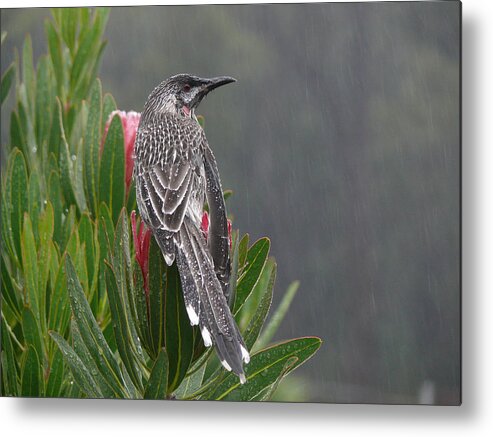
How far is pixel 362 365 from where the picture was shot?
2.05 metres

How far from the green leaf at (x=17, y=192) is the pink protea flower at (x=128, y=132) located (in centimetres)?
22

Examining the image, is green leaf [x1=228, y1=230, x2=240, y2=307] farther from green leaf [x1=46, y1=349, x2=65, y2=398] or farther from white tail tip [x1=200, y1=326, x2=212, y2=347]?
green leaf [x1=46, y1=349, x2=65, y2=398]

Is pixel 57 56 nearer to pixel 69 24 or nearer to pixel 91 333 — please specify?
pixel 69 24

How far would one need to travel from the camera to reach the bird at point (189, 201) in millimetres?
A: 1975

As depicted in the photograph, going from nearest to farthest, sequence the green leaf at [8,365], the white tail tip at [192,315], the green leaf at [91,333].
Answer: the white tail tip at [192,315] < the green leaf at [91,333] < the green leaf at [8,365]

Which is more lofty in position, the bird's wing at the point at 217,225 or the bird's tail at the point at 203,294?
the bird's wing at the point at 217,225

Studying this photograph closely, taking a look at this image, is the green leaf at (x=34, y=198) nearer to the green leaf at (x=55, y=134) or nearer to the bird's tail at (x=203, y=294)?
the green leaf at (x=55, y=134)

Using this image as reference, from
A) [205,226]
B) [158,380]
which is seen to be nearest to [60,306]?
[158,380]

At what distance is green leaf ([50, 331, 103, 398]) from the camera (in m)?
2.11

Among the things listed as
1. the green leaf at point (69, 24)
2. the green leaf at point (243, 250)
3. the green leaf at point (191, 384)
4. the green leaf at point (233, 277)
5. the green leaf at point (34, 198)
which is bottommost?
the green leaf at point (191, 384)

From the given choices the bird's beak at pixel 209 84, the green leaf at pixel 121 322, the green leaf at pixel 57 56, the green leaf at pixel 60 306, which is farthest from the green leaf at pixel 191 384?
the green leaf at pixel 57 56

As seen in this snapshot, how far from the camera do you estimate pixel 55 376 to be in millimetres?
2146

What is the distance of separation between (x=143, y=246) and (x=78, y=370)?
1.15 ft

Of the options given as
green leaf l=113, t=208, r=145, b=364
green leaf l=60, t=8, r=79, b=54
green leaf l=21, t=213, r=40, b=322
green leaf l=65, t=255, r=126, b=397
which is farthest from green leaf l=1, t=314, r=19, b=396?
green leaf l=60, t=8, r=79, b=54
